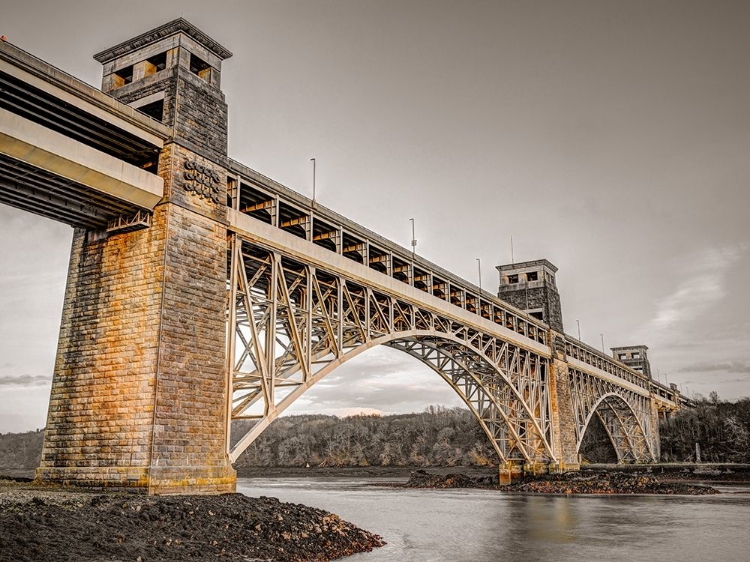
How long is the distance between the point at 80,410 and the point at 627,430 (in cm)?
7047

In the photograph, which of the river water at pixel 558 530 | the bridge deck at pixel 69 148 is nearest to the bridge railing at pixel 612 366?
the river water at pixel 558 530

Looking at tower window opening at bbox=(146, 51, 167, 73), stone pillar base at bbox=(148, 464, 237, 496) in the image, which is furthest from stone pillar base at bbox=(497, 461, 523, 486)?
tower window opening at bbox=(146, 51, 167, 73)

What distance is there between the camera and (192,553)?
455 inches

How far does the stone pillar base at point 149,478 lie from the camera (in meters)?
16.5

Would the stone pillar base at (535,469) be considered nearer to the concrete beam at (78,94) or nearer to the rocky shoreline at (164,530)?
the rocky shoreline at (164,530)

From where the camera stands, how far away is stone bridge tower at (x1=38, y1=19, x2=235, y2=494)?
56.6 feet

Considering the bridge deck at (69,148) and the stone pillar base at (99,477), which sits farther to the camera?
the stone pillar base at (99,477)

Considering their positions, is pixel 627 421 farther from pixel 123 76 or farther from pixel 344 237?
pixel 123 76

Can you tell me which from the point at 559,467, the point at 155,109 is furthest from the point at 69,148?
the point at 559,467

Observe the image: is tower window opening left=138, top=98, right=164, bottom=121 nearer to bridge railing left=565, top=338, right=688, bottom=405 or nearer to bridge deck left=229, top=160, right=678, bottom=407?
bridge deck left=229, top=160, right=678, bottom=407

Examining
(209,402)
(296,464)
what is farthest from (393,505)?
(296,464)

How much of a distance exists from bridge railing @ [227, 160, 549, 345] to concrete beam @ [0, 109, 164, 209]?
3669 mm

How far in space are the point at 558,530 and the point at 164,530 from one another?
40.3 ft

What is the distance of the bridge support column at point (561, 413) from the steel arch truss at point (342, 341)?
62 centimetres
